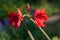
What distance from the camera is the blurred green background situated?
110 inches

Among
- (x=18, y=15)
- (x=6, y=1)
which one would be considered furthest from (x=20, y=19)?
(x=6, y=1)

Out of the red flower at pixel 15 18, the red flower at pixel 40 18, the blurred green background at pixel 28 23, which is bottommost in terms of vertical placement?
the blurred green background at pixel 28 23

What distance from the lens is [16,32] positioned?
3.13 meters

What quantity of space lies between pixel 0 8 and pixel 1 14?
6.3 inches

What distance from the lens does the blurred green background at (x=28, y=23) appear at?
281 cm

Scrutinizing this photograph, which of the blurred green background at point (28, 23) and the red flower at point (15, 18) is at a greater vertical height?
the red flower at point (15, 18)

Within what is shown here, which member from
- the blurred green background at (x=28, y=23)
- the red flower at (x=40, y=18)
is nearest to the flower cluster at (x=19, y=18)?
the red flower at (x=40, y=18)

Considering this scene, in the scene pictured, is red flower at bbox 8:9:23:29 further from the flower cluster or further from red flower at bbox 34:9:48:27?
red flower at bbox 34:9:48:27

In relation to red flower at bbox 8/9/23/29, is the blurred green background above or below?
below

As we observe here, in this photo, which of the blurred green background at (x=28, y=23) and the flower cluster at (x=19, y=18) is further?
the blurred green background at (x=28, y=23)

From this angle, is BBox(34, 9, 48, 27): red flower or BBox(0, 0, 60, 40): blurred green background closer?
BBox(34, 9, 48, 27): red flower

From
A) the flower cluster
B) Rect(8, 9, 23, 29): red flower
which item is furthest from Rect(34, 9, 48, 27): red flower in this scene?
Rect(8, 9, 23, 29): red flower

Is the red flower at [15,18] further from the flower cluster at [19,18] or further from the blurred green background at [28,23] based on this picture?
the blurred green background at [28,23]

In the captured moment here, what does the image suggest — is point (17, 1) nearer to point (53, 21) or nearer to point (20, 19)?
point (53, 21)
